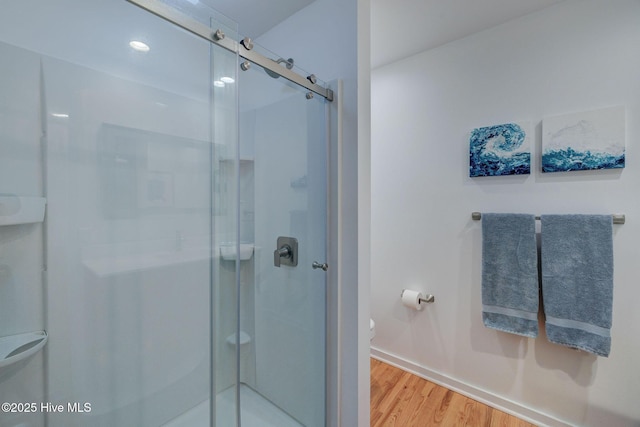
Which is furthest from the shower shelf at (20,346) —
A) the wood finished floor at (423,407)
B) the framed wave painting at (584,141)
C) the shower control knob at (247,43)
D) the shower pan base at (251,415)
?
the framed wave painting at (584,141)

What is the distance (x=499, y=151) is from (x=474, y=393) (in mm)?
1633

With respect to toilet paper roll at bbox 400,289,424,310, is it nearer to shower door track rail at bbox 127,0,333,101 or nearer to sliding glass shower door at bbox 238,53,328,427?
sliding glass shower door at bbox 238,53,328,427

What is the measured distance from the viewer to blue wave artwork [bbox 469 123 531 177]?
1.62 m

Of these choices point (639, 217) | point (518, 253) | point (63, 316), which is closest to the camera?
point (63, 316)

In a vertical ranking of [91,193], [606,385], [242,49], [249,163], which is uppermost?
[242,49]

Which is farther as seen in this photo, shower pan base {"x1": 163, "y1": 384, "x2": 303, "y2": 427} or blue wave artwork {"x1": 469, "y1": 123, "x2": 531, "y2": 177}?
blue wave artwork {"x1": 469, "y1": 123, "x2": 531, "y2": 177}

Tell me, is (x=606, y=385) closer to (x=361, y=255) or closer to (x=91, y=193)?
(x=361, y=255)

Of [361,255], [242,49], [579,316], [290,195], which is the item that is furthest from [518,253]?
[242,49]

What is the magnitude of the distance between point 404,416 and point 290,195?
1.56 metres

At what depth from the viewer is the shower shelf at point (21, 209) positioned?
0.89 m

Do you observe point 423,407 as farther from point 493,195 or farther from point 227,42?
point 227,42

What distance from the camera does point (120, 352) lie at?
1.18 m

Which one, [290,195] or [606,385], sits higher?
[290,195]

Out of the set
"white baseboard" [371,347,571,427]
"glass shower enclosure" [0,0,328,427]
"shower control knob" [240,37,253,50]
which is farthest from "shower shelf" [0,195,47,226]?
"white baseboard" [371,347,571,427]
